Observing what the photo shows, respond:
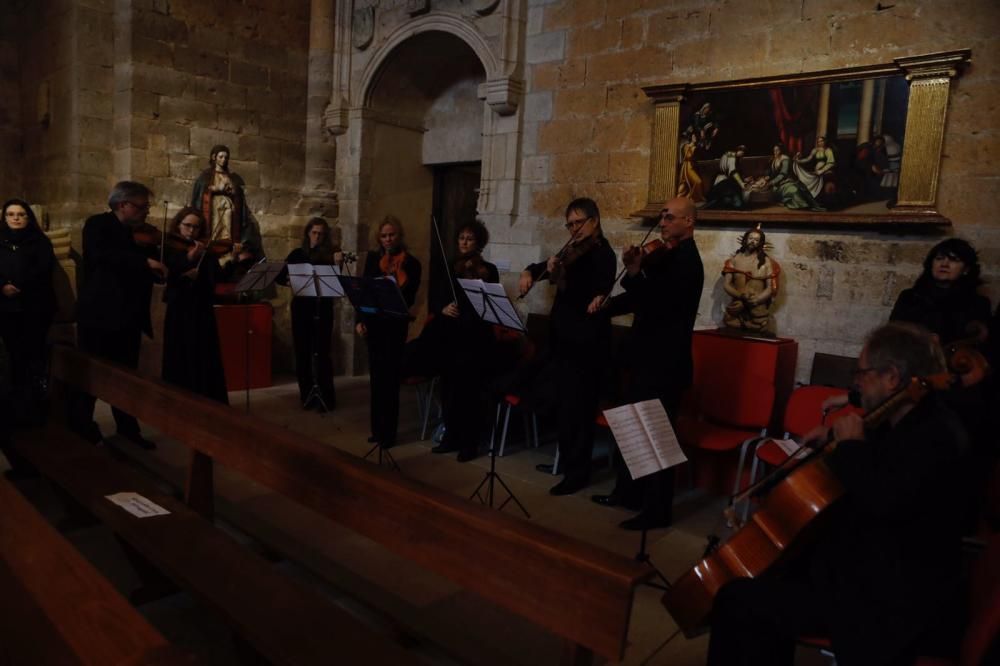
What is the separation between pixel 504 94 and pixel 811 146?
8.12 feet

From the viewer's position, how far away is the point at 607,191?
5.26 m

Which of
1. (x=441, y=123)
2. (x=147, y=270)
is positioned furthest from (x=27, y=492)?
(x=441, y=123)

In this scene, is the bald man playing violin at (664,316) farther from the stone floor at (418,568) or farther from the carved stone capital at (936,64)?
the carved stone capital at (936,64)

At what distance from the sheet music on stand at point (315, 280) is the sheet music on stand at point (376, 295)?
1.71ft

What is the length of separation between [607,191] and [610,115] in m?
0.56

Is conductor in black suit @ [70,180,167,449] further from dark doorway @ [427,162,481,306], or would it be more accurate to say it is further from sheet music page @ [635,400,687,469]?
dark doorway @ [427,162,481,306]

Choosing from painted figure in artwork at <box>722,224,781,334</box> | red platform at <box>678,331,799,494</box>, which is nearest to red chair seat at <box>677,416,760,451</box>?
red platform at <box>678,331,799,494</box>

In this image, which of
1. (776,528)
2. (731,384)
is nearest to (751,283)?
(731,384)

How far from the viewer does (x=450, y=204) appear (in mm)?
7797

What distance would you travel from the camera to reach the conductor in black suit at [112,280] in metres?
4.04

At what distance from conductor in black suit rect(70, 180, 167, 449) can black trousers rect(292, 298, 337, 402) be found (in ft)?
4.62

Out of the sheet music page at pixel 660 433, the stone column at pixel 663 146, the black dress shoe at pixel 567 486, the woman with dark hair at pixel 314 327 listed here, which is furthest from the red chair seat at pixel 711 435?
the woman with dark hair at pixel 314 327

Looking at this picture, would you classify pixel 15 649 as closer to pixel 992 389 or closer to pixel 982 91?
pixel 992 389

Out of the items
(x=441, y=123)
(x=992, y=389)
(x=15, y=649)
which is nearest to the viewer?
(x=15, y=649)
